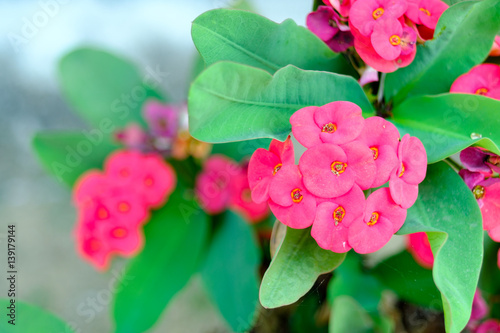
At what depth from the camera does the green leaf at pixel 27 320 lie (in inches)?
22.2

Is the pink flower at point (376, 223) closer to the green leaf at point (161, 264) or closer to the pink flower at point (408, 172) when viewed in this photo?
the pink flower at point (408, 172)

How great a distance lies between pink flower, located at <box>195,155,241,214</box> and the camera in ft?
3.26

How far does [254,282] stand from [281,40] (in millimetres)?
506

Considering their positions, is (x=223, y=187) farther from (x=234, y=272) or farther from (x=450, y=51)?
(x=450, y=51)

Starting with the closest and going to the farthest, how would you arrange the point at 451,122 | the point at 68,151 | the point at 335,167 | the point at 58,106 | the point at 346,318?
the point at 335,167 < the point at 451,122 < the point at 346,318 < the point at 68,151 < the point at 58,106

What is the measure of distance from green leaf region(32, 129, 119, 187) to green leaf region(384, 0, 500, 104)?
0.71 m

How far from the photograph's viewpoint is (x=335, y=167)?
1.45ft

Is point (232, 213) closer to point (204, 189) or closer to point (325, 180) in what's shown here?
point (204, 189)

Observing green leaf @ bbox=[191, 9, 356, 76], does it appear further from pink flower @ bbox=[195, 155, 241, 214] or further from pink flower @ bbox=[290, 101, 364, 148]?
pink flower @ bbox=[195, 155, 241, 214]

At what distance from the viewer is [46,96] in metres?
1.85

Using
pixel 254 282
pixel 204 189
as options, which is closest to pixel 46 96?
pixel 204 189

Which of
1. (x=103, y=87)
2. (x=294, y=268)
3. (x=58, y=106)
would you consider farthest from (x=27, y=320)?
(x=58, y=106)

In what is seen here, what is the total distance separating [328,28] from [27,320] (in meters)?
0.51

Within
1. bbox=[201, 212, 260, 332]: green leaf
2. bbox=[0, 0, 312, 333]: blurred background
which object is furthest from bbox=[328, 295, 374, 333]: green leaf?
bbox=[0, 0, 312, 333]: blurred background
